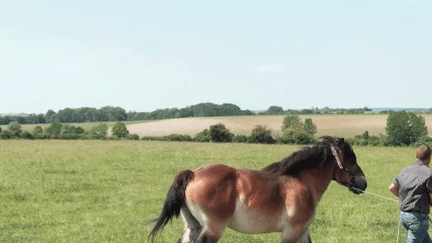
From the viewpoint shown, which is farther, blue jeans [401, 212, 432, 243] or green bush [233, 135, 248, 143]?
Answer: green bush [233, 135, 248, 143]

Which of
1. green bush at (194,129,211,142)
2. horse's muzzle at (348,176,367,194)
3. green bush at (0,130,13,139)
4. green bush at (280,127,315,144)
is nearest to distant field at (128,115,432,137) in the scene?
green bush at (194,129,211,142)

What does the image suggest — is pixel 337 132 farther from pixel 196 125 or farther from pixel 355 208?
pixel 355 208

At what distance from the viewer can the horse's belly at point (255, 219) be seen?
584cm

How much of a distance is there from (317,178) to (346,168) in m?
0.59

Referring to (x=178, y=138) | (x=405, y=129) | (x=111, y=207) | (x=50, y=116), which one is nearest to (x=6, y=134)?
(x=178, y=138)

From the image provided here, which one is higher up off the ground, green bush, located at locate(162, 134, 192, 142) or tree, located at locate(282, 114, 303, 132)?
tree, located at locate(282, 114, 303, 132)

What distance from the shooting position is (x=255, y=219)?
587 cm

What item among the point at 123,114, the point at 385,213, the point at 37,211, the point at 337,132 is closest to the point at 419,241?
the point at 385,213

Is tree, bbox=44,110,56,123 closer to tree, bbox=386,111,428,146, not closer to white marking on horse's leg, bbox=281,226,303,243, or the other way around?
tree, bbox=386,111,428,146

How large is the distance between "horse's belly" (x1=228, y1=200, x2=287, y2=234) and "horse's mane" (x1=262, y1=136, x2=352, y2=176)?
0.76 meters

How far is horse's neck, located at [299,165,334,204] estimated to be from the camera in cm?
638

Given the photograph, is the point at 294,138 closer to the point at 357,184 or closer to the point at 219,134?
the point at 219,134

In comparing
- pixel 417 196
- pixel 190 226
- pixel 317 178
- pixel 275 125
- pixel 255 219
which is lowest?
pixel 275 125

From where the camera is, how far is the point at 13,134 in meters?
64.0
